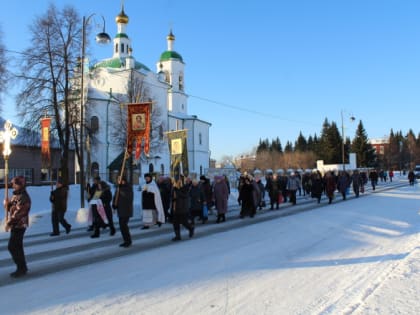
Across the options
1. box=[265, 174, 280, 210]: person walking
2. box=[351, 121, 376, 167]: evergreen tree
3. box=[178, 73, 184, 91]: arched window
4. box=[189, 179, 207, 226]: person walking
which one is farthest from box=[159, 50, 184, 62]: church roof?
box=[189, 179, 207, 226]: person walking

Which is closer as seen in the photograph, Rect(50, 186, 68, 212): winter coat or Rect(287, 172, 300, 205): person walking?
Rect(50, 186, 68, 212): winter coat

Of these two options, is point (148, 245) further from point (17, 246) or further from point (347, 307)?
point (347, 307)

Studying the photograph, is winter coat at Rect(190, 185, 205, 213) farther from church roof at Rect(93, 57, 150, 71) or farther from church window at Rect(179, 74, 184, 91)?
church window at Rect(179, 74, 184, 91)

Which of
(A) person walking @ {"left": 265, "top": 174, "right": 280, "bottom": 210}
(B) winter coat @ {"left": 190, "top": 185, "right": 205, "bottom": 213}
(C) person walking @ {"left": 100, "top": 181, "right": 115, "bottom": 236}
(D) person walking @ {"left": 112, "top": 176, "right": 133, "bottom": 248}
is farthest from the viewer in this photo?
(A) person walking @ {"left": 265, "top": 174, "right": 280, "bottom": 210}

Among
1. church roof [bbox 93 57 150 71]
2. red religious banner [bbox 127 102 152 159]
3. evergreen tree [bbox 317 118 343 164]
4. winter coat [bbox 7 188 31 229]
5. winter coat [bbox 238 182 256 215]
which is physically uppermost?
church roof [bbox 93 57 150 71]

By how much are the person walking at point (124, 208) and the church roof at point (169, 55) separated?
62.3 meters

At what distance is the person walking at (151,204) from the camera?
1234 centimetres

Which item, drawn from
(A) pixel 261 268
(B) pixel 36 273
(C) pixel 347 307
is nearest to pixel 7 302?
(B) pixel 36 273

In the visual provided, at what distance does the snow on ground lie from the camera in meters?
5.15

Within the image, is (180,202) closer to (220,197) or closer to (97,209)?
(97,209)

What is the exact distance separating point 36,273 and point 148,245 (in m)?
3.12

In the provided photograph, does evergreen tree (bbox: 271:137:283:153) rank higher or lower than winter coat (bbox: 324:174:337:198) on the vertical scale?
higher

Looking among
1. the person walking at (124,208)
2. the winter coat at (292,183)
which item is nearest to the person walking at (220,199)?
the person walking at (124,208)

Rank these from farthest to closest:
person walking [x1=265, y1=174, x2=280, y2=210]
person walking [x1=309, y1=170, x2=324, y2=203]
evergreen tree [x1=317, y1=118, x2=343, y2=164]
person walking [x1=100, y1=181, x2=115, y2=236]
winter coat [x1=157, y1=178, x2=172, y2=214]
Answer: evergreen tree [x1=317, y1=118, x2=343, y2=164] → person walking [x1=309, y1=170, x2=324, y2=203] → person walking [x1=265, y1=174, x2=280, y2=210] → winter coat [x1=157, y1=178, x2=172, y2=214] → person walking [x1=100, y1=181, x2=115, y2=236]
